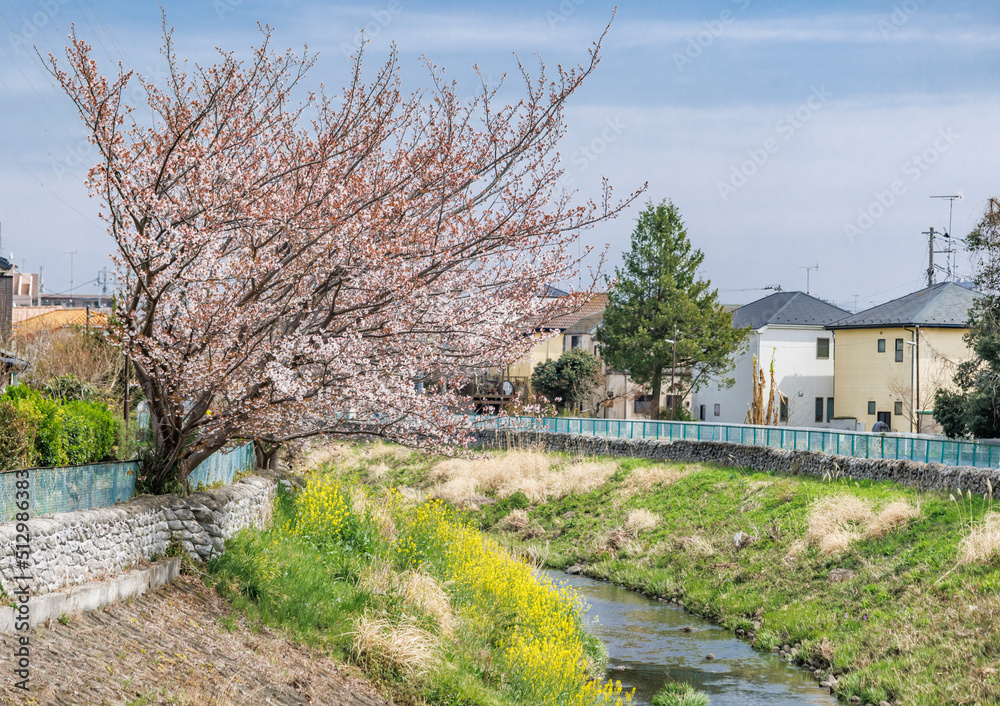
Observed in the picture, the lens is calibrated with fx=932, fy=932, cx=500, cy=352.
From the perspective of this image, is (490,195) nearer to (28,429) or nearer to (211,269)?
(211,269)

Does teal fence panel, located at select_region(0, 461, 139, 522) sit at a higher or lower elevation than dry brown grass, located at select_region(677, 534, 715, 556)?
higher

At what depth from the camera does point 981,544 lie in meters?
17.9

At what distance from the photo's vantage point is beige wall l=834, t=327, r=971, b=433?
4719 centimetres

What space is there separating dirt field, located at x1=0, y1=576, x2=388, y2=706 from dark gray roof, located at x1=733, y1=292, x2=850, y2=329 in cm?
4881

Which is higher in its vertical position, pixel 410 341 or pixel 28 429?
pixel 410 341

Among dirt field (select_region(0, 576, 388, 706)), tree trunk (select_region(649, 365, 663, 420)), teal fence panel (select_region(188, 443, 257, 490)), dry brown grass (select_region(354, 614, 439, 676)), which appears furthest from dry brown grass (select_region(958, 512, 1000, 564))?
tree trunk (select_region(649, 365, 663, 420))

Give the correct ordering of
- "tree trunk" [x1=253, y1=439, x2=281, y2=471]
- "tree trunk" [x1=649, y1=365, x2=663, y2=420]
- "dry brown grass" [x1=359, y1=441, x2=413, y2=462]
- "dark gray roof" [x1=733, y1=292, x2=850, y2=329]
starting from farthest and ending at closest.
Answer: "dark gray roof" [x1=733, y1=292, x2=850, y2=329] < "tree trunk" [x1=649, y1=365, x2=663, y2=420] < "dry brown grass" [x1=359, y1=441, x2=413, y2=462] < "tree trunk" [x1=253, y1=439, x2=281, y2=471]

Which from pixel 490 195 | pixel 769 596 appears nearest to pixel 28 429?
pixel 490 195

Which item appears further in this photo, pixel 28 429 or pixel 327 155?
pixel 327 155

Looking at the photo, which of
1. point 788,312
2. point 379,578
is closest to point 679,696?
point 379,578

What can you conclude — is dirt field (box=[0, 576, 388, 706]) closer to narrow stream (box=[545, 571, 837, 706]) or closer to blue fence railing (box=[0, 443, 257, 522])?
blue fence railing (box=[0, 443, 257, 522])

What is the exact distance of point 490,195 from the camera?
12.9 meters

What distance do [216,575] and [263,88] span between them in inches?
262

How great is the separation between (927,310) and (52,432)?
4571 cm
